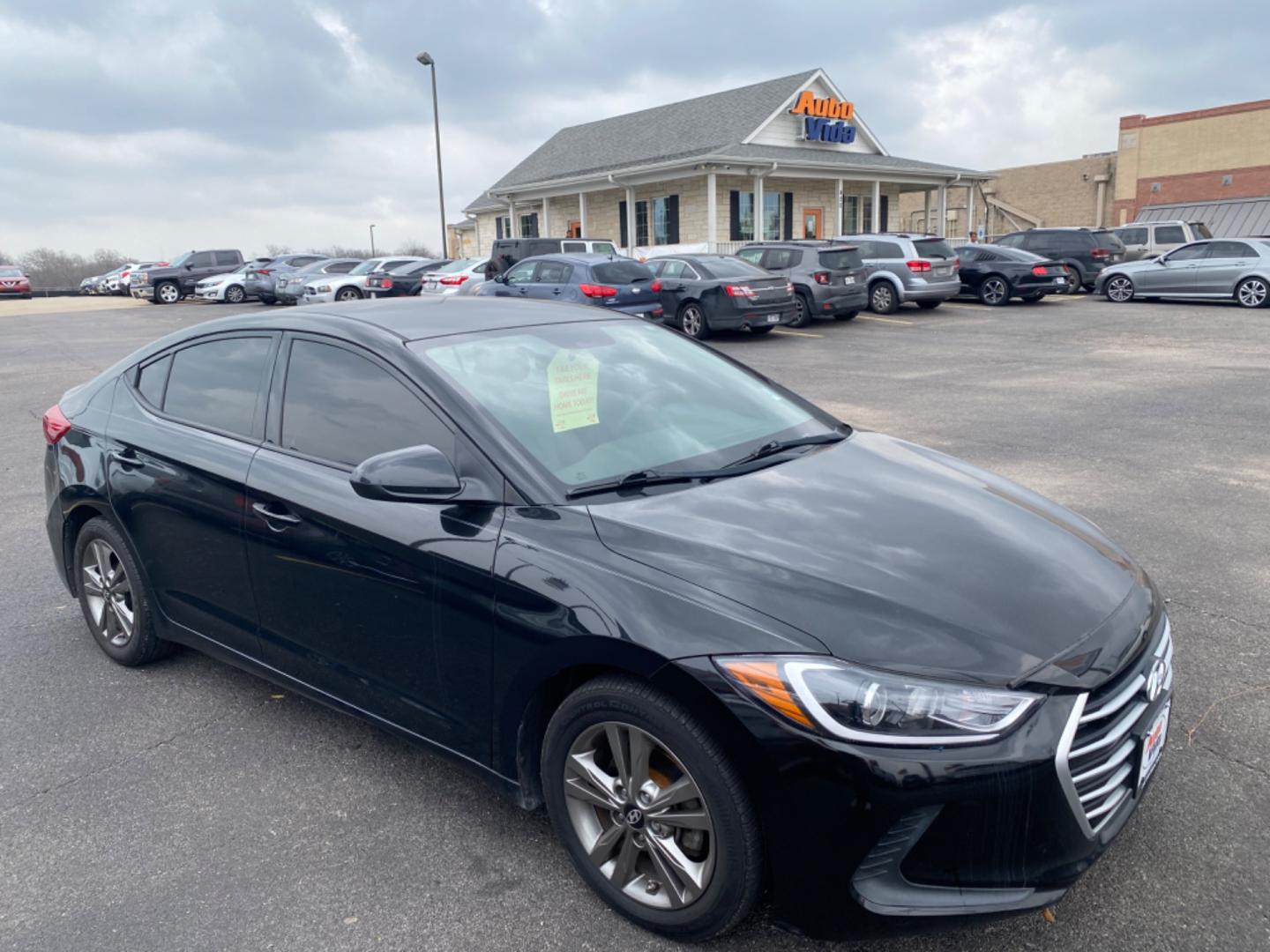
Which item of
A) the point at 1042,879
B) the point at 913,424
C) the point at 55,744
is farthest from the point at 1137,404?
the point at 55,744

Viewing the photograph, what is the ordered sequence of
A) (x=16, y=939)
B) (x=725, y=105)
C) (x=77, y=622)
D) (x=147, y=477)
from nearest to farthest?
(x=16, y=939)
(x=147, y=477)
(x=77, y=622)
(x=725, y=105)

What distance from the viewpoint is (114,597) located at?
430 cm

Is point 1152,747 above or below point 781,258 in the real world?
below

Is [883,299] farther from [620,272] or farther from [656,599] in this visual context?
[656,599]

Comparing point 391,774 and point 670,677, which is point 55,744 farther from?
point 670,677

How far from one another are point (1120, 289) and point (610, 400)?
2195cm

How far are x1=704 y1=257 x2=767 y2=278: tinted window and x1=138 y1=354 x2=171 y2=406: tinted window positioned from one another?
13.6 m

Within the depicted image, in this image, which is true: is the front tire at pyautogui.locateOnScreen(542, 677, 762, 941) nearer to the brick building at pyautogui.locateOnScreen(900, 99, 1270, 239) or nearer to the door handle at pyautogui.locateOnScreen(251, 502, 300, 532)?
the door handle at pyautogui.locateOnScreen(251, 502, 300, 532)

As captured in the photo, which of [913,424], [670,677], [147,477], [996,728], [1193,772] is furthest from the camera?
[913,424]

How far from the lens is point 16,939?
265 centimetres

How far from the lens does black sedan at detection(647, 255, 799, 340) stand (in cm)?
1669

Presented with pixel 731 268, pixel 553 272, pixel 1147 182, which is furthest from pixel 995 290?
pixel 1147 182

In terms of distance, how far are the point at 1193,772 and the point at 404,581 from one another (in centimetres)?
263

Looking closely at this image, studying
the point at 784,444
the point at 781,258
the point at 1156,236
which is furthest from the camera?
the point at 1156,236
